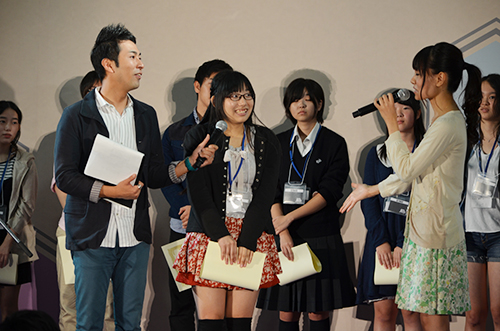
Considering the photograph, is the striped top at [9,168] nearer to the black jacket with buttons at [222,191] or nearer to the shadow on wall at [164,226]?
the shadow on wall at [164,226]

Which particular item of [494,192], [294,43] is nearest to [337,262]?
[494,192]

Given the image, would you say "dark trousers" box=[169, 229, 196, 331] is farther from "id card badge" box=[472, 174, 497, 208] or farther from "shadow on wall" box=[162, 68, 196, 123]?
"id card badge" box=[472, 174, 497, 208]

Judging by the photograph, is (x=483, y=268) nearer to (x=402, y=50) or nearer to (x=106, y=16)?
(x=402, y=50)

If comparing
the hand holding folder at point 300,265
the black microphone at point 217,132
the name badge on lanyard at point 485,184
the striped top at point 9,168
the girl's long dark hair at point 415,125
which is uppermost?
the girl's long dark hair at point 415,125

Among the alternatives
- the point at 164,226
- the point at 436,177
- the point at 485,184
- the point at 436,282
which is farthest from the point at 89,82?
the point at 485,184

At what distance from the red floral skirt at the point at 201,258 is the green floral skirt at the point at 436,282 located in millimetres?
618

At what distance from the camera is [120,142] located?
223 centimetres

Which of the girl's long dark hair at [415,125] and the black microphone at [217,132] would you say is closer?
the black microphone at [217,132]

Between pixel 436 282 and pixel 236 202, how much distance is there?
3.19 feet

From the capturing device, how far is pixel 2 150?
3.26 m

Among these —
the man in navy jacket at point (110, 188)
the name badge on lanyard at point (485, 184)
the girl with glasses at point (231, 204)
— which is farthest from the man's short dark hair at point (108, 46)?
the name badge on lanyard at point (485, 184)

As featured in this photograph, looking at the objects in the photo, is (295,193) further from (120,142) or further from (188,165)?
(120,142)

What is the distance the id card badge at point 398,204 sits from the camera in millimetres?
2865

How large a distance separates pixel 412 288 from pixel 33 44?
Result: 3.22m
